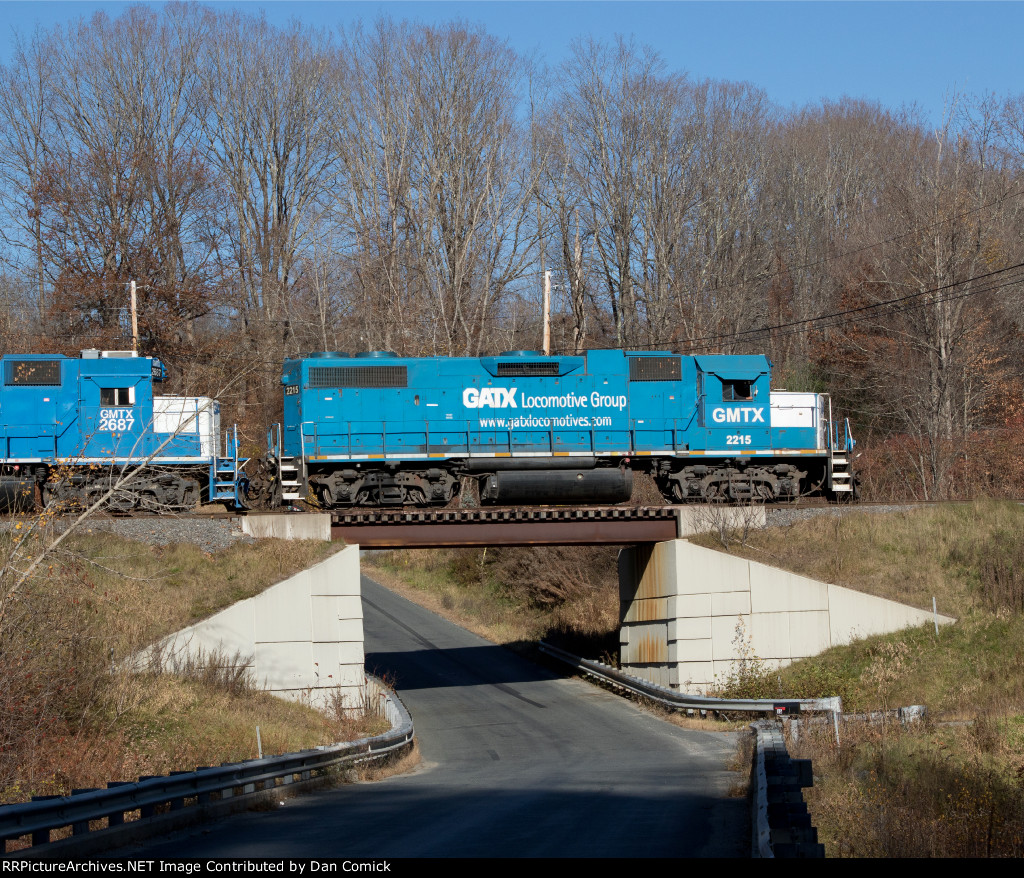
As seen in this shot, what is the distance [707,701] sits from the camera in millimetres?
22078

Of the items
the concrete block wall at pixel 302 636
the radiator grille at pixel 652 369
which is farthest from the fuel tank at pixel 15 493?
the radiator grille at pixel 652 369

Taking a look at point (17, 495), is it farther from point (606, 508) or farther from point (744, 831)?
point (744, 831)

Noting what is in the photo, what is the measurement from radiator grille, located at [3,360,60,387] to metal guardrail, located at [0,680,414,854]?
1463 cm

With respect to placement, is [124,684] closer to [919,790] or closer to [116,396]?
[919,790]

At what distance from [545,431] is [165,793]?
17635 millimetres

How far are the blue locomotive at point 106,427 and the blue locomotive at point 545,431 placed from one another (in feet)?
5.85

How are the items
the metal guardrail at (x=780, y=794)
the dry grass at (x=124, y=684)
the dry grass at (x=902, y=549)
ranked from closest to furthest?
the metal guardrail at (x=780, y=794) → the dry grass at (x=124, y=684) → the dry grass at (x=902, y=549)

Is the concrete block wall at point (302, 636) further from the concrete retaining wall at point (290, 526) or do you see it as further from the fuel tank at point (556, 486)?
the fuel tank at point (556, 486)

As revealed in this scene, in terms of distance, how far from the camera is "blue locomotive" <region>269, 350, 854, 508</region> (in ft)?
85.5

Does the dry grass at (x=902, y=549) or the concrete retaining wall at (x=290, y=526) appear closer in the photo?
the concrete retaining wall at (x=290, y=526)

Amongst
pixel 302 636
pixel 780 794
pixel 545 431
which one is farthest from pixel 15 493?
pixel 780 794

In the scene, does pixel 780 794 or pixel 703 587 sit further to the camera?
pixel 703 587

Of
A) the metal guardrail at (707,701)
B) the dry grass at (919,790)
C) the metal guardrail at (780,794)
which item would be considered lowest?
the metal guardrail at (707,701)

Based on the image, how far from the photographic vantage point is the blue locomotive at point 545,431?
26.0m
